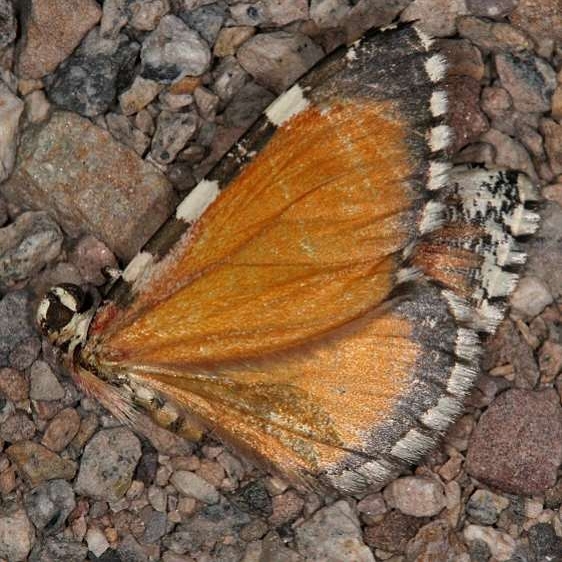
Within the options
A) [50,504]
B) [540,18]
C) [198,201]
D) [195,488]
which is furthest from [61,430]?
[540,18]

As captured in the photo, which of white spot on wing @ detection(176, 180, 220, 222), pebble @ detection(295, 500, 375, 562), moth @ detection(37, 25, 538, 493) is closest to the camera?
moth @ detection(37, 25, 538, 493)

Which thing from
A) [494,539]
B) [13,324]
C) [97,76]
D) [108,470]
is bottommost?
[494,539]

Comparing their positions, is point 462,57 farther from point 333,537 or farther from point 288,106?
point 333,537

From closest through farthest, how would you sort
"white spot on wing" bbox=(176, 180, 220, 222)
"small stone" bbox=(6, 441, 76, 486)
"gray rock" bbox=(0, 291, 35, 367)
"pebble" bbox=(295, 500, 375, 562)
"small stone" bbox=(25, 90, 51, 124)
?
"white spot on wing" bbox=(176, 180, 220, 222) < "pebble" bbox=(295, 500, 375, 562) < "small stone" bbox=(6, 441, 76, 486) < "gray rock" bbox=(0, 291, 35, 367) < "small stone" bbox=(25, 90, 51, 124)

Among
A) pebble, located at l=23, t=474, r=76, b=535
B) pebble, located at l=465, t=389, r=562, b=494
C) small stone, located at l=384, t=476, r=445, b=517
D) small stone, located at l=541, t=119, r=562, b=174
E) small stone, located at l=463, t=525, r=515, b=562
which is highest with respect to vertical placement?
pebble, located at l=23, t=474, r=76, b=535

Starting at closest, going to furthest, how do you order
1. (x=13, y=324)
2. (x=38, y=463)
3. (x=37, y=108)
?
(x=38, y=463)
(x=13, y=324)
(x=37, y=108)

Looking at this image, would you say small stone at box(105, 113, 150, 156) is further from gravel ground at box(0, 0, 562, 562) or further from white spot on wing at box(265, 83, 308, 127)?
white spot on wing at box(265, 83, 308, 127)

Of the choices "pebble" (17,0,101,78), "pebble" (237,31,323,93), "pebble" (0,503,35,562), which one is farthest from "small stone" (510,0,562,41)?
"pebble" (0,503,35,562)

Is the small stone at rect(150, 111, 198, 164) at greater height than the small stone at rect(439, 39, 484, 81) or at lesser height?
greater
